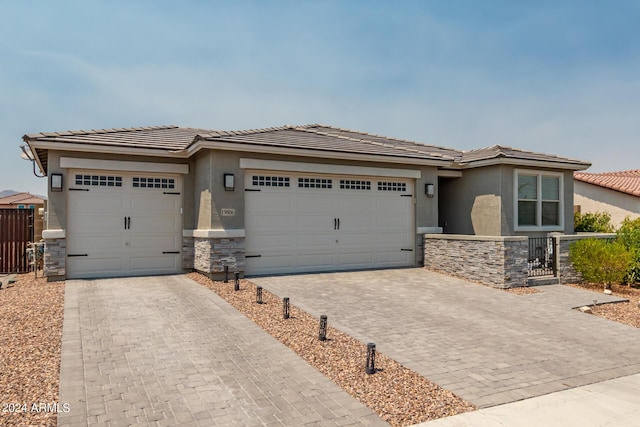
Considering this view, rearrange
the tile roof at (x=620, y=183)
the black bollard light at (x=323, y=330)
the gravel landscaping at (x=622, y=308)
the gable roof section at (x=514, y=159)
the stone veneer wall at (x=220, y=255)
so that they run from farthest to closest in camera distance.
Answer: the tile roof at (x=620, y=183) < the gable roof section at (x=514, y=159) < the stone veneer wall at (x=220, y=255) < the gravel landscaping at (x=622, y=308) < the black bollard light at (x=323, y=330)

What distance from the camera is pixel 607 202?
18.2 meters

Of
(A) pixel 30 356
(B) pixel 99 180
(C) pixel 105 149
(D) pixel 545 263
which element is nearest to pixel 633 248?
(D) pixel 545 263

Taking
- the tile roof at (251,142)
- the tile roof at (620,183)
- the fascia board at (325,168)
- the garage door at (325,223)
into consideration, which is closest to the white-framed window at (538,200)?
the tile roof at (251,142)

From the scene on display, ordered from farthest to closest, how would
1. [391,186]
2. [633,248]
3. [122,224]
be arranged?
1. [391,186]
2. [633,248]
3. [122,224]

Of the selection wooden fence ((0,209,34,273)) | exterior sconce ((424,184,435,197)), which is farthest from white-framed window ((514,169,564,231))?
wooden fence ((0,209,34,273))

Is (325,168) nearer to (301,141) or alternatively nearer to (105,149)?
(301,141)

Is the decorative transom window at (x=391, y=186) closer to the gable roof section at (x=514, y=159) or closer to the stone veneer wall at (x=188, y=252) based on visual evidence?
the gable roof section at (x=514, y=159)

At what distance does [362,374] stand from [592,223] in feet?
52.6

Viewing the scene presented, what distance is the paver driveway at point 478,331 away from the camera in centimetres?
480

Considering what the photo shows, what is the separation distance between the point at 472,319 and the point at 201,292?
591cm

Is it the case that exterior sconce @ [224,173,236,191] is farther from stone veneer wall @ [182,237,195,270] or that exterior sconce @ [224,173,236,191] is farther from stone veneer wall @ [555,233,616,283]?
stone veneer wall @ [555,233,616,283]

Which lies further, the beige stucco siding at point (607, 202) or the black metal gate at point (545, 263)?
the beige stucco siding at point (607, 202)

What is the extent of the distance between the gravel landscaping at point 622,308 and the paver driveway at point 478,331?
1.13ft

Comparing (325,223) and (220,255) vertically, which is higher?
(325,223)
